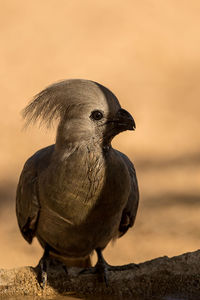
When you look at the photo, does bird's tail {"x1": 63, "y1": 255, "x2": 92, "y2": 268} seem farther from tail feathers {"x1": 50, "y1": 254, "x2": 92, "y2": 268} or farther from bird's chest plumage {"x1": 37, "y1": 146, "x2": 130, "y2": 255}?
bird's chest plumage {"x1": 37, "y1": 146, "x2": 130, "y2": 255}

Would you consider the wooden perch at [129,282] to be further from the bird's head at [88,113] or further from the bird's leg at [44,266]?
the bird's head at [88,113]

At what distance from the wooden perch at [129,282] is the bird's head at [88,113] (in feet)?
3.05

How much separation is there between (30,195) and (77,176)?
545 mm

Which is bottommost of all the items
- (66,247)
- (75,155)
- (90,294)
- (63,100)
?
(90,294)

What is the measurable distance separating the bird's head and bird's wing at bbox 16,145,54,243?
1.51 feet

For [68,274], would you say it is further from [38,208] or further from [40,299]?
[38,208]

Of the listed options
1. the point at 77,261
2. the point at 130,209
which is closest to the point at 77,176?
the point at 130,209

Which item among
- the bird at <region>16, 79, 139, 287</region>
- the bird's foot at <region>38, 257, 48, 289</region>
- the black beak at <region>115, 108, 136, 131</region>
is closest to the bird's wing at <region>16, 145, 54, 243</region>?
the bird at <region>16, 79, 139, 287</region>

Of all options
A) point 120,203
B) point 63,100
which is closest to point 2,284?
point 120,203

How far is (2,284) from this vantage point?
4.62 metres

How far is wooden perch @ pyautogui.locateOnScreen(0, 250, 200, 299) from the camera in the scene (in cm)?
459

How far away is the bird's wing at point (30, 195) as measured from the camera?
4965 mm

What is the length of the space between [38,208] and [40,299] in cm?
69

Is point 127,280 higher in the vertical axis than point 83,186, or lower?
lower
